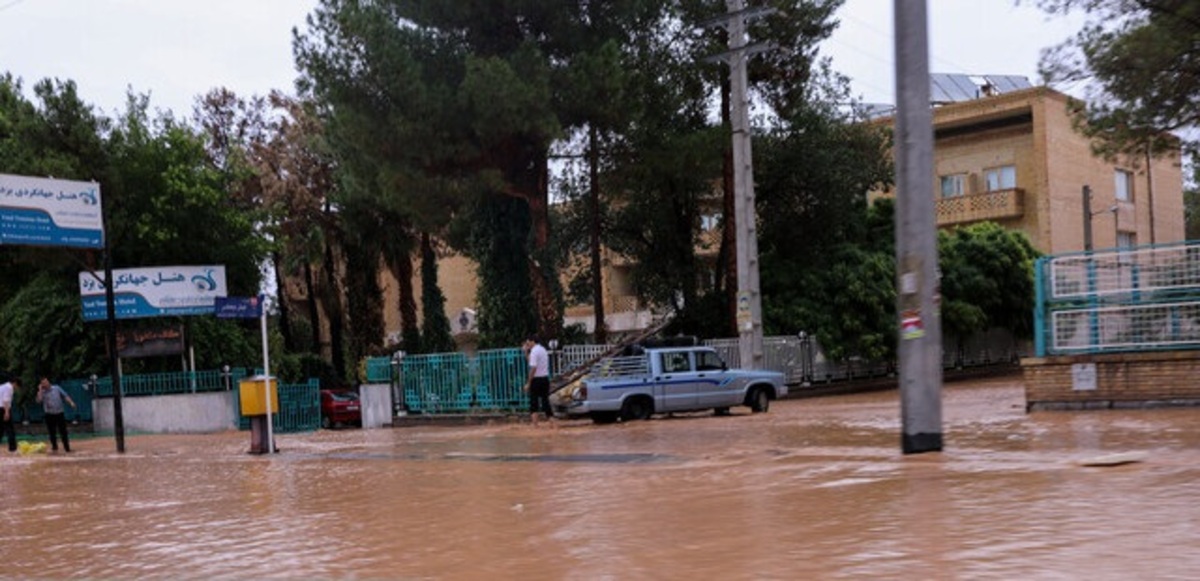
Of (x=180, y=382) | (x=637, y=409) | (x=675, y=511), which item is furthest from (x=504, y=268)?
(x=675, y=511)

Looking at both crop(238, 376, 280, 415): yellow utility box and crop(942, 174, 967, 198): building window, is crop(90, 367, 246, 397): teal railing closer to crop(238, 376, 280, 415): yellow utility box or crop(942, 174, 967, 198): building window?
crop(238, 376, 280, 415): yellow utility box

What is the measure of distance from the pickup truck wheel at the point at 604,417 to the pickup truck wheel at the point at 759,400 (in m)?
2.92

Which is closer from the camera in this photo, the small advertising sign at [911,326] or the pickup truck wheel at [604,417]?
the small advertising sign at [911,326]

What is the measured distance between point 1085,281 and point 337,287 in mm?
33651

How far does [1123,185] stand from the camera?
2023 inches

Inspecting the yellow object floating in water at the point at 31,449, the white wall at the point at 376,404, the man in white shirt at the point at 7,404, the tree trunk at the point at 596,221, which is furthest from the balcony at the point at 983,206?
the man in white shirt at the point at 7,404

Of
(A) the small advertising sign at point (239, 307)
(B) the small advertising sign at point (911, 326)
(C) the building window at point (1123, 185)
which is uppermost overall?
(C) the building window at point (1123, 185)

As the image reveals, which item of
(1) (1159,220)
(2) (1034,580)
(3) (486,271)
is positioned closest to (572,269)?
(3) (486,271)

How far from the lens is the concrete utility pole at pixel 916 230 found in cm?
1098

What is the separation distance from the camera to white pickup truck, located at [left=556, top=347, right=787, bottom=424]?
851 inches

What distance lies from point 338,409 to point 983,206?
26865 millimetres

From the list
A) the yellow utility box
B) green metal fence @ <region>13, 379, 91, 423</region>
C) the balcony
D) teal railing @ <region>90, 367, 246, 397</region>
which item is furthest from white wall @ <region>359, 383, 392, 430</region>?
the balcony

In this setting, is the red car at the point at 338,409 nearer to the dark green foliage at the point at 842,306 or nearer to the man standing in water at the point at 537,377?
the dark green foliage at the point at 842,306

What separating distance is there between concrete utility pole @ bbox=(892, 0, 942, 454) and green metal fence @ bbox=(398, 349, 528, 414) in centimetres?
1576
